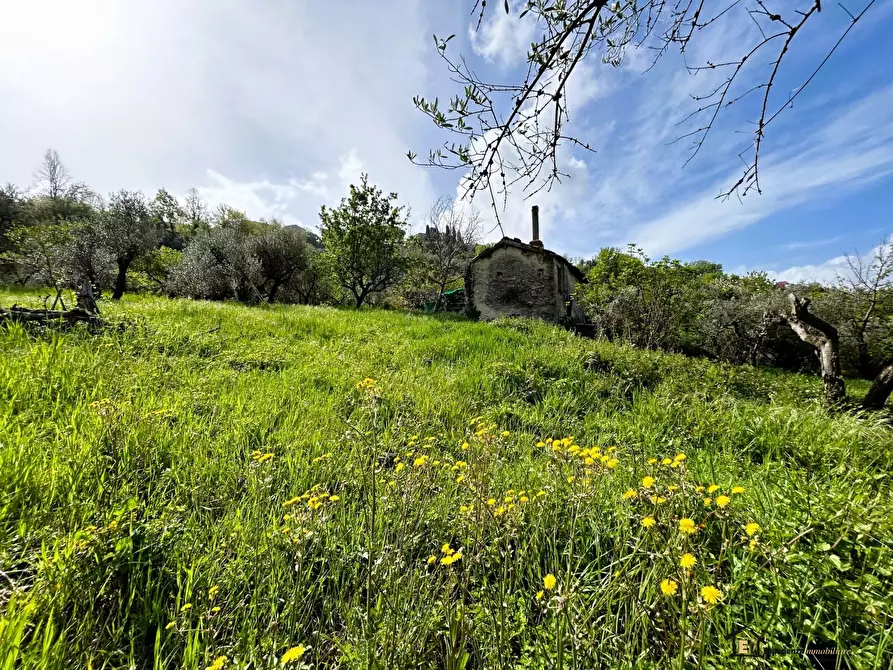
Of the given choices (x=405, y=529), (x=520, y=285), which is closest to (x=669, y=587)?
(x=405, y=529)

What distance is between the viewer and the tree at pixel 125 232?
1501 cm

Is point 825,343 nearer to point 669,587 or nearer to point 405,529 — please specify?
point 669,587

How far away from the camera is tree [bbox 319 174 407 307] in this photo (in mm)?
18414

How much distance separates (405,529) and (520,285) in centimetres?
1553

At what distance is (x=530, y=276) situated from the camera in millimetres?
16188

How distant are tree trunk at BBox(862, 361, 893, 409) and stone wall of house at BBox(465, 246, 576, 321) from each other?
35.1 ft

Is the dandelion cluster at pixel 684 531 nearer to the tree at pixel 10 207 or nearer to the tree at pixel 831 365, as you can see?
the tree at pixel 831 365

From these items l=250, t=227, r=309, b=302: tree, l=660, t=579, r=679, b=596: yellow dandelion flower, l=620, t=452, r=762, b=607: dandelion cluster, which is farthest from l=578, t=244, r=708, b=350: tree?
l=250, t=227, r=309, b=302: tree

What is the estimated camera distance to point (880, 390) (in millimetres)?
5961

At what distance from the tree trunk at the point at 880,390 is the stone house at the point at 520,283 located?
10.7 m

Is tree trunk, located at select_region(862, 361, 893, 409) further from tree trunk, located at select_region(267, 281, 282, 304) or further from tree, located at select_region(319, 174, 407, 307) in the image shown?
tree trunk, located at select_region(267, 281, 282, 304)

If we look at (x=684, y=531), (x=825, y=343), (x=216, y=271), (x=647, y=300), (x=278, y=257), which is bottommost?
(x=684, y=531)

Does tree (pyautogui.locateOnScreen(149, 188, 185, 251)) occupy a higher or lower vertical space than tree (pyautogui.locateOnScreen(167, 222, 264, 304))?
higher

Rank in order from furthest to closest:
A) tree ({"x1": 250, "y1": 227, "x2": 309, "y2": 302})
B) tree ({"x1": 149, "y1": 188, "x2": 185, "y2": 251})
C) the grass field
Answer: tree ({"x1": 149, "y1": 188, "x2": 185, "y2": 251}) → tree ({"x1": 250, "y1": 227, "x2": 309, "y2": 302}) → the grass field
